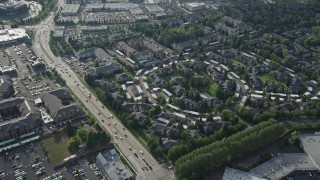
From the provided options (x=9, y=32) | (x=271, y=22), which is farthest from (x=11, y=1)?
(x=271, y=22)

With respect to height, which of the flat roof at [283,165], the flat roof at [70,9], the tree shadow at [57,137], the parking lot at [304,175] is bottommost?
the tree shadow at [57,137]

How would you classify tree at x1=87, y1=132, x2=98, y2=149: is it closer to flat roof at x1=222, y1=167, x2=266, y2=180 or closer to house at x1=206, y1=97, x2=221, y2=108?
flat roof at x1=222, y1=167, x2=266, y2=180

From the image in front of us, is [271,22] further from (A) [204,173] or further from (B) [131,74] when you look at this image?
(A) [204,173]

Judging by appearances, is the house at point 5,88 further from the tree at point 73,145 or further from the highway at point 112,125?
the tree at point 73,145

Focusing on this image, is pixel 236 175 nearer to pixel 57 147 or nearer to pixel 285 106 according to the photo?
pixel 285 106

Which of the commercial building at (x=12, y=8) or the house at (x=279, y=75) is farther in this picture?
the commercial building at (x=12, y=8)

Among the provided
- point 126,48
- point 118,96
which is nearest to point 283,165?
point 118,96

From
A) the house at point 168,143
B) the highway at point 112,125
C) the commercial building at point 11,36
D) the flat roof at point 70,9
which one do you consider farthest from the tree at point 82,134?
the flat roof at point 70,9
